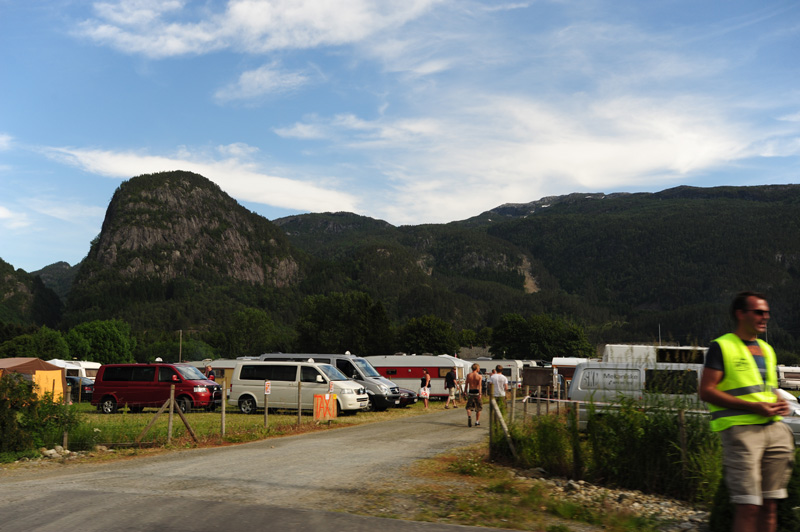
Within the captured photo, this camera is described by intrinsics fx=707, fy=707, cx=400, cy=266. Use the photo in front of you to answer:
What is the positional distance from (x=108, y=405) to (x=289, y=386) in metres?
7.01

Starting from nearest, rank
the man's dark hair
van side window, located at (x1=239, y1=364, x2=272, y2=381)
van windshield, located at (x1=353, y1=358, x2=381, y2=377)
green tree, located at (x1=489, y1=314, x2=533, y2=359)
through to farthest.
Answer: the man's dark hair
van side window, located at (x1=239, y1=364, x2=272, y2=381)
van windshield, located at (x1=353, y1=358, x2=381, y2=377)
green tree, located at (x1=489, y1=314, x2=533, y2=359)

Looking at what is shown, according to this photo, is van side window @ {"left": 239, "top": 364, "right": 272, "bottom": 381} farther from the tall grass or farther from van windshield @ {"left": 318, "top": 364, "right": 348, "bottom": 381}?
the tall grass

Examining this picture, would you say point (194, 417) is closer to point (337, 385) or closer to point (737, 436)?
point (337, 385)

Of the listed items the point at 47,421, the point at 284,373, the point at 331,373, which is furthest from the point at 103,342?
the point at 47,421

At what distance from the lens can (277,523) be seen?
22.5ft

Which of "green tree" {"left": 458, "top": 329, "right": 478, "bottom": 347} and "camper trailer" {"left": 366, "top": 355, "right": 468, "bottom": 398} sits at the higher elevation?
"camper trailer" {"left": 366, "top": 355, "right": 468, "bottom": 398}

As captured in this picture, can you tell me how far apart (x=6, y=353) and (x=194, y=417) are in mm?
79730

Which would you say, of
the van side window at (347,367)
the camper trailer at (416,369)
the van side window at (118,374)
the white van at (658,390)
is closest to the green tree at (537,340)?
the camper trailer at (416,369)

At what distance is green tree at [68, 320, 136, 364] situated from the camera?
115 metres

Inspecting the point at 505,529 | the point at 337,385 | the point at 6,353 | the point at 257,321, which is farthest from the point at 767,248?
the point at 505,529

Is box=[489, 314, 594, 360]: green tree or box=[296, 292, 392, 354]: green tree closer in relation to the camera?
box=[296, 292, 392, 354]: green tree

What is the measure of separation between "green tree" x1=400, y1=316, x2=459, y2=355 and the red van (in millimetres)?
82065

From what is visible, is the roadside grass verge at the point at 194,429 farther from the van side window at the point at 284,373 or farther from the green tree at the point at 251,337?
the green tree at the point at 251,337

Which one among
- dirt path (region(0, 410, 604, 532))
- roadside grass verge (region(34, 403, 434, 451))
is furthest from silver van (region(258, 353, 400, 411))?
dirt path (region(0, 410, 604, 532))
